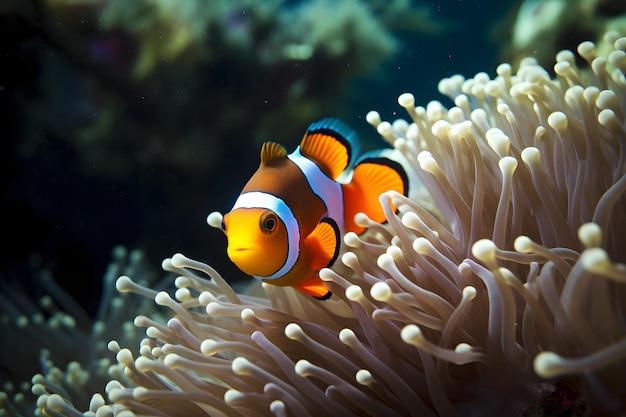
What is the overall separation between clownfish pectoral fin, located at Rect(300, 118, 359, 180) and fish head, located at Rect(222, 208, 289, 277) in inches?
12.8

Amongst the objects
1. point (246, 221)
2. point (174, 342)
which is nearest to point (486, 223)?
point (246, 221)

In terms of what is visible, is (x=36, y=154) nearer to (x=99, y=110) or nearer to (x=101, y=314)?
(x=99, y=110)

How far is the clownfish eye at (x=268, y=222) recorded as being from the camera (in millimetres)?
1120

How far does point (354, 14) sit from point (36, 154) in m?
1.74

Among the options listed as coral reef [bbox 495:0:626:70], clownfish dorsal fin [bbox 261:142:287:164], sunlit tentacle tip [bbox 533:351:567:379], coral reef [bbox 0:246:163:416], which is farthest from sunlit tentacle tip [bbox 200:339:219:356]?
coral reef [bbox 495:0:626:70]

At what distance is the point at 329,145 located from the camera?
4.73 feet

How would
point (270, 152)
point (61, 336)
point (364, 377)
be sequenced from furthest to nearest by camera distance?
1. point (61, 336)
2. point (270, 152)
3. point (364, 377)

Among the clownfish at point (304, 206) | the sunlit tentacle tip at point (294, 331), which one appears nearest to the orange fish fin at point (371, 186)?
the clownfish at point (304, 206)

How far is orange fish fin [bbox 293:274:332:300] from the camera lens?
1.19 m

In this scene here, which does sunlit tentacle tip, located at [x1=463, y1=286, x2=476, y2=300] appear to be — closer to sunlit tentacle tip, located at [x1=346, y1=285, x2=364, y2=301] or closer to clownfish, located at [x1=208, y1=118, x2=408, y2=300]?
sunlit tentacle tip, located at [x1=346, y1=285, x2=364, y2=301]

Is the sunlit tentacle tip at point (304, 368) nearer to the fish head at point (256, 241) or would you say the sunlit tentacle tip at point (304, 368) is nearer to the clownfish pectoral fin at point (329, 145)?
the fish head at point (256, 241)

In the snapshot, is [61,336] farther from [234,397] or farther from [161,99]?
[234,397]

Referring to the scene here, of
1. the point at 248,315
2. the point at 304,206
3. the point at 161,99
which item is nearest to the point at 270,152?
the point at 304,206

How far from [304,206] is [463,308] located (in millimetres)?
487
